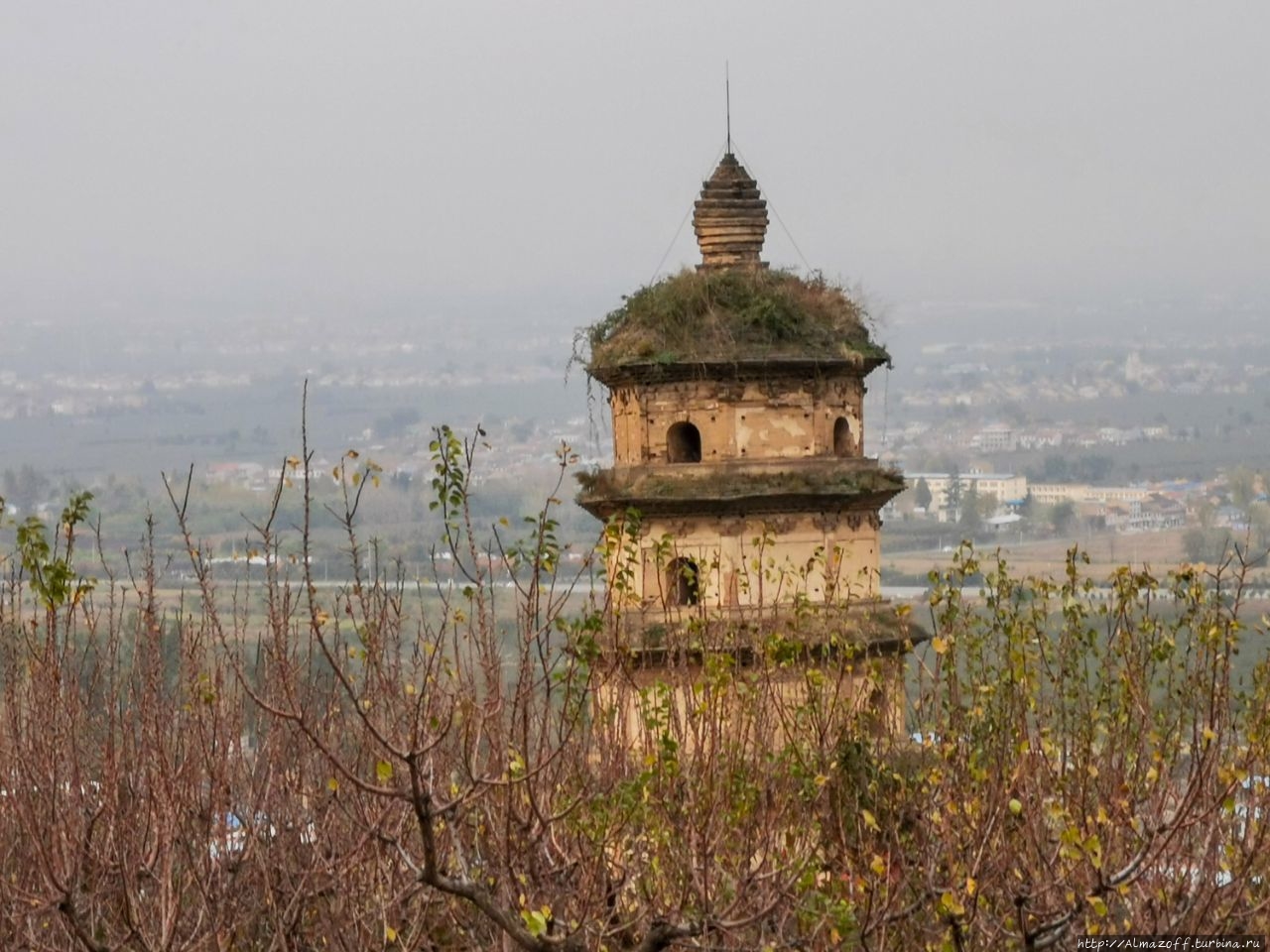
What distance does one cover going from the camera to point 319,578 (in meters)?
55.9

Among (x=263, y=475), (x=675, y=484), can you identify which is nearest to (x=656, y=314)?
(x=675, y=484)

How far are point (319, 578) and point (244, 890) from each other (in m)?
35.3

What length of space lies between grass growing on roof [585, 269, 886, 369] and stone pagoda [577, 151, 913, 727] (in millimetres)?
20

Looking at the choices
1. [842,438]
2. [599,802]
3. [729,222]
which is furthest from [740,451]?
[599,802]

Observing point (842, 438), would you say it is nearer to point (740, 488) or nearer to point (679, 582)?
point (740, 488)

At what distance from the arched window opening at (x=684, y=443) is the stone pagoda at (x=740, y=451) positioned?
0.06 ft

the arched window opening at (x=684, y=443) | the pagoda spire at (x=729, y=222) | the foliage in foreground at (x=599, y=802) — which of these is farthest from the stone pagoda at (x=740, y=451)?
the foliage in foreground at (x=599, y=802)

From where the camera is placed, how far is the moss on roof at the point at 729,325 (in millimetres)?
29641

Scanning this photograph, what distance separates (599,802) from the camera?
62.6ft

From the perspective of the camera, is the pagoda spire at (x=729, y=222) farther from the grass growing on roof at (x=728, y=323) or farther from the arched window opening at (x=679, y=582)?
the arched window opening at (x=679, y=582)

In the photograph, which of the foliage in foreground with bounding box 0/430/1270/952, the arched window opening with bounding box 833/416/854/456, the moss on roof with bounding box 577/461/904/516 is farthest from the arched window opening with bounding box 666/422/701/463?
the foliage in foreground with bounding box 0/430/1270/952

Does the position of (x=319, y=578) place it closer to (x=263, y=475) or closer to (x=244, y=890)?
(x=244, y=890)

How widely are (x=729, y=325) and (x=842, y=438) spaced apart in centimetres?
195

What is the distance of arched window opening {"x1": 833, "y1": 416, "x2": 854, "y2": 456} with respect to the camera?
30359 mm
